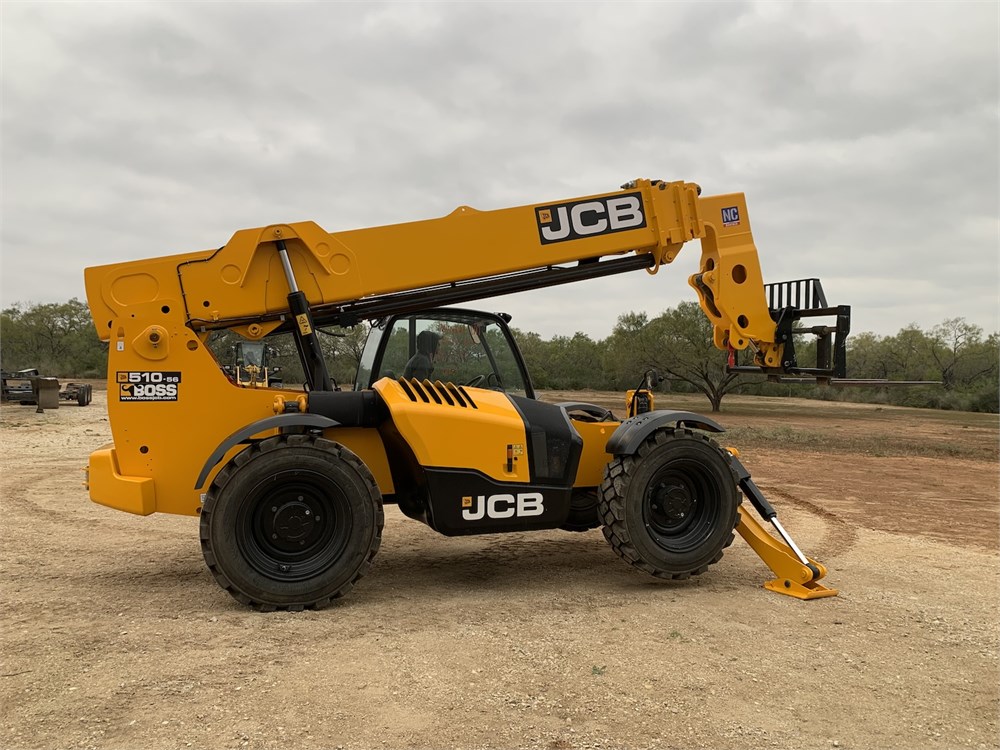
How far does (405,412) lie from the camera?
5.34 meters

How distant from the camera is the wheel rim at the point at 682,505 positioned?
587 cm

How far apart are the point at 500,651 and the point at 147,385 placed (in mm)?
3146

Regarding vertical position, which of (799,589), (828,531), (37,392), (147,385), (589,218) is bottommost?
→ (828,531)

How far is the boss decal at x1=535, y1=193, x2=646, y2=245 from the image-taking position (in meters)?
6.11

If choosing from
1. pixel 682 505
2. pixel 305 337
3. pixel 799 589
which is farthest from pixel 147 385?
pixel 799 589

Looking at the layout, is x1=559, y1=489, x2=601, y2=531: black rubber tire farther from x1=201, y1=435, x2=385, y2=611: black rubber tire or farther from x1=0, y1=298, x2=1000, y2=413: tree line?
x1=0, y1=298, x2=1000, y2=413: tree line

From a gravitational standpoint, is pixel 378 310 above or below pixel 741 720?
above

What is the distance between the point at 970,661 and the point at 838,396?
50073 mm

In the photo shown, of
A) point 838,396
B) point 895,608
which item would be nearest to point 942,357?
point 838,396

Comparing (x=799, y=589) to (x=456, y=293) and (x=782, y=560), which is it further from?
(x=456, y=293)

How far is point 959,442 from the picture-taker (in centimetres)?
2117

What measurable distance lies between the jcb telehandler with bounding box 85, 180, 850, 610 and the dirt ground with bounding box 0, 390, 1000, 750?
0.47 m

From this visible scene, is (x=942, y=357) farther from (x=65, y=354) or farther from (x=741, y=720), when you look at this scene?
(x=65, y=354)

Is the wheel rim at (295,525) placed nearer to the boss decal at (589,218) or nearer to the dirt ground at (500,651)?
the dirt ground at (500,651)
